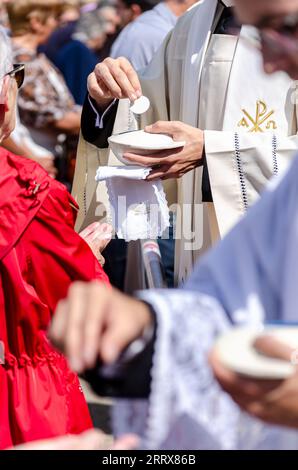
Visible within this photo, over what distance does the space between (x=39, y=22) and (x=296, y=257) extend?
21.0ft

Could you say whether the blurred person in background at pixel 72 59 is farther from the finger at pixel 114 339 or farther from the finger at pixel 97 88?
the finger at pixel 114 339

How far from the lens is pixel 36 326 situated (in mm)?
2986

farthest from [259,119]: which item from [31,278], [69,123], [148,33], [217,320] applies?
→ [69,123]

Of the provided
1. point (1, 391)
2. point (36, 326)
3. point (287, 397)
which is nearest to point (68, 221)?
point (36, 326)

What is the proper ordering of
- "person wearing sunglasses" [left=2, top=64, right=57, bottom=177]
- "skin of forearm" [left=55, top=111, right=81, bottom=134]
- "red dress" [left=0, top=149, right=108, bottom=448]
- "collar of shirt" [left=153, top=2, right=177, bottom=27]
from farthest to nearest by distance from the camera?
"skin of forearm" [left=55, top=111, right=81, bottom=134], "person wearing sunglasses" [left=2, top=64, right=57, bottom=177], "collar of shirt" [left=153, top=2, right=177, bottom=27], "red dress" [left=0, top=149, right=108, bottom=448]

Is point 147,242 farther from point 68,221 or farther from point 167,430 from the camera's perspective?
point 167,430

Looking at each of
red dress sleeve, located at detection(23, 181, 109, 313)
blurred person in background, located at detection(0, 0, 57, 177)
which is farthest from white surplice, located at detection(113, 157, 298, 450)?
blurred person in background, located at detection(0, 0, 57, 177)

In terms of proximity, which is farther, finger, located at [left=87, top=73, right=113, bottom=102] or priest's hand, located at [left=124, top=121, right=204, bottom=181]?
finger, located at [left=87, top=73, right=113, bottom=102]

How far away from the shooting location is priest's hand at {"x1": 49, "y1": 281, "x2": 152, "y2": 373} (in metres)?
1.49

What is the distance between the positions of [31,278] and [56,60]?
4.88 m

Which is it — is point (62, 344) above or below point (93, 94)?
above

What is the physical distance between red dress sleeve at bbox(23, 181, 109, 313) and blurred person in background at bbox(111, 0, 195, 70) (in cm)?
297

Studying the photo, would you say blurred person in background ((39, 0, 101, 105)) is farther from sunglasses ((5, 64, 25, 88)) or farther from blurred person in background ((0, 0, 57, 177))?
sunglasses ((5, 64, 25, 88))

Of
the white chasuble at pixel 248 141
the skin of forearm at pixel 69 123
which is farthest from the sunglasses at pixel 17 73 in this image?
the skin of forearm at pixel 69 123
